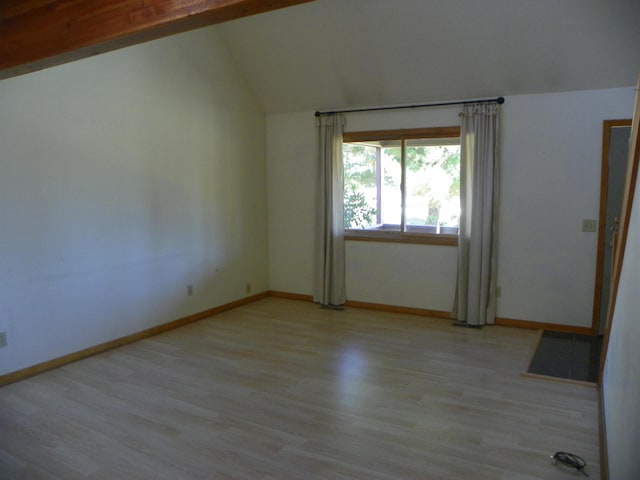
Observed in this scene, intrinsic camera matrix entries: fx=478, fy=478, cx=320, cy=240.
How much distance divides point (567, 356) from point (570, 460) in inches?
68.2

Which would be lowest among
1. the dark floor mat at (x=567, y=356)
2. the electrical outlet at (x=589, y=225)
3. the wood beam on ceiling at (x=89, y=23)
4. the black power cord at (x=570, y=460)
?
the black power cord at (x=570, y=460)

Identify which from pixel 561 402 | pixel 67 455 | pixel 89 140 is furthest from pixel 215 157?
pixel 561 402

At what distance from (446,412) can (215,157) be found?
361 cm

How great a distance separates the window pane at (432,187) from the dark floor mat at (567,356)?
147cm

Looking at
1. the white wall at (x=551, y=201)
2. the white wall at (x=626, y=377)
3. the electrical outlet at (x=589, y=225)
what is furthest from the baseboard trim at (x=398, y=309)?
the white wall at (x=626, y=377)

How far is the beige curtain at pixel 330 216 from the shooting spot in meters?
5.56

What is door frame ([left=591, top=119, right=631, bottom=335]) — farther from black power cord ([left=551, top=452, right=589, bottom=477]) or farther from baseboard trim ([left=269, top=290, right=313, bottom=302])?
baseboard trim ([left=269, top=290, right=313, bottom=302])

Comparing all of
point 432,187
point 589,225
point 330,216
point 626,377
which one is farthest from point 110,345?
point 589,225

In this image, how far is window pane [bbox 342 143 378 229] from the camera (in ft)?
18.5

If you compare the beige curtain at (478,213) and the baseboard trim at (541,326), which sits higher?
the beige curtain at (478,213)

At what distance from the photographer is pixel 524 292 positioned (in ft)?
15.8

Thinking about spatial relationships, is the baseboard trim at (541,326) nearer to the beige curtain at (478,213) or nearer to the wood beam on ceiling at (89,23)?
the beige curtain at (478,213)

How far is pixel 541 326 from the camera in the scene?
4.74 metres

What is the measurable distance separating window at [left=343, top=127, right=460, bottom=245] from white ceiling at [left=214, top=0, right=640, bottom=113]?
44 centimetres
